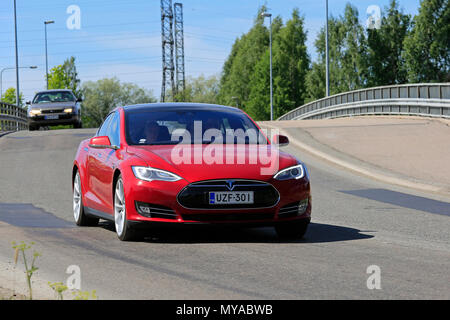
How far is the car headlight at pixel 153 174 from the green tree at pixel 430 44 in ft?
226

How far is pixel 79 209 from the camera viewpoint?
1005cm

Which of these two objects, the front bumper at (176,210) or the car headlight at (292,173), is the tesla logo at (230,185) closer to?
the front bumper at (176,210)

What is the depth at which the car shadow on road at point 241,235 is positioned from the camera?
836cm

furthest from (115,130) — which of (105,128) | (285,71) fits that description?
(285,71)

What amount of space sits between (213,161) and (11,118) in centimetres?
3583

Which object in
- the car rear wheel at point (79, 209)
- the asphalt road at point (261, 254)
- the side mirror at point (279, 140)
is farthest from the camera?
the car rear wheel at point (79, 209)

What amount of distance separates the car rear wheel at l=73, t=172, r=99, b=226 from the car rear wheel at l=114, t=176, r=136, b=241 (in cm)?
148

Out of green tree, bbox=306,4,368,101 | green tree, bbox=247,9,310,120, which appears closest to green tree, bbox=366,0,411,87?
green tree, bbox=306,4,368,101

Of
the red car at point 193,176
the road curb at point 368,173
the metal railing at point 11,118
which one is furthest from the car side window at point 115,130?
the metal railing at point 11,118

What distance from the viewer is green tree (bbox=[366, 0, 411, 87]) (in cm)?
8394

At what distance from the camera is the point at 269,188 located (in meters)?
8.11

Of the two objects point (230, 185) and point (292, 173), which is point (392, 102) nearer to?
point (292, 173)
